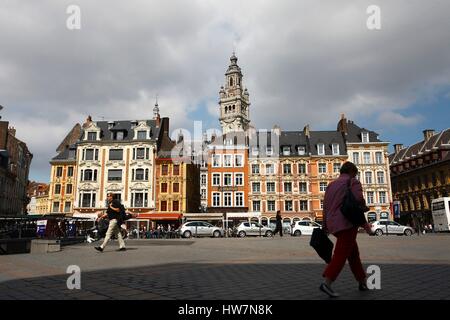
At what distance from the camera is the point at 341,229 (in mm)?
5051

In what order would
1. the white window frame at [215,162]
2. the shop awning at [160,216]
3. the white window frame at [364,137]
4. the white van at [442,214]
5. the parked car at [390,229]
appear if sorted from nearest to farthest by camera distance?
the parked car at [390,229] → the white van at [442,214] → the shop awning at [160,216] → the white window frame at [215,162] → the white window frame at [364,137]

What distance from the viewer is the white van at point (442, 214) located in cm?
3565

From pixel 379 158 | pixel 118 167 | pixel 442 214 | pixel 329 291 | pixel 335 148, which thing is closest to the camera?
pixel 329 291

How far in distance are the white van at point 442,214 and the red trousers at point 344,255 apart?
35476 mm

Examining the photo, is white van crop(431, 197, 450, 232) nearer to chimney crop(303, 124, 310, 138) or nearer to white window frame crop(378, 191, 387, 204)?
white window frame crop(378, 191, 387, 204)

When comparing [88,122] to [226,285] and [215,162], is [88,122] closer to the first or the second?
[215,162]

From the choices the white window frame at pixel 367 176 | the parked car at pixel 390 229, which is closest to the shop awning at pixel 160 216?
the parked car at pixel 390 229

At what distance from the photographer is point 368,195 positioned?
57.5m

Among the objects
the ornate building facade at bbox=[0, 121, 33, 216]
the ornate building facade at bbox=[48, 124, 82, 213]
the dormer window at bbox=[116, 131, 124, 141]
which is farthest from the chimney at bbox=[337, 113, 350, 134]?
the ornate building facade at bbox=[0, 121, 33, 216]

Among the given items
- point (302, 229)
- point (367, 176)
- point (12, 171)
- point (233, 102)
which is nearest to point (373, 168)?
point (367, 176)

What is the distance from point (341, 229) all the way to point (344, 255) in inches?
13.1

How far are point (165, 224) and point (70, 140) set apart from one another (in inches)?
1024

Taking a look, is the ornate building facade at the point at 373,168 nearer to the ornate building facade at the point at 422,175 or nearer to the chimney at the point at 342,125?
the chimney at the point at 342,125

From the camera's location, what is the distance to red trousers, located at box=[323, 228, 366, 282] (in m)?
4.87
